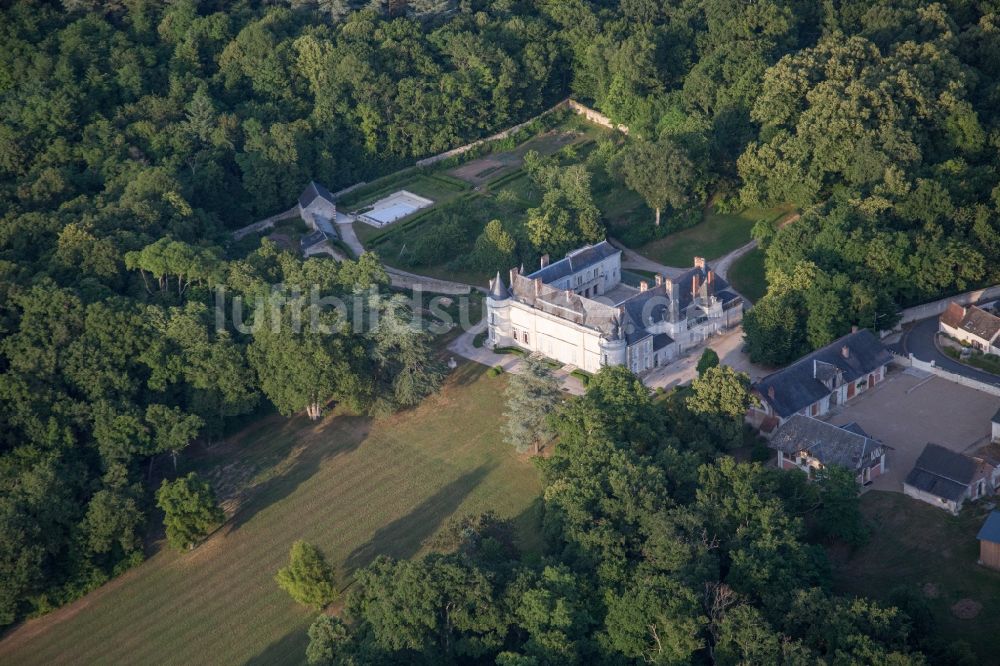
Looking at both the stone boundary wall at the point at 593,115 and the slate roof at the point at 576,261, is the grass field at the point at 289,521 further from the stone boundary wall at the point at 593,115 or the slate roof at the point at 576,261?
the stone boundary wall at the point at 593,115

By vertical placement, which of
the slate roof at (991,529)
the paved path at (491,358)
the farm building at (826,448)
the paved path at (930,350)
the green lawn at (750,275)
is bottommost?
the paved path at (491,358)

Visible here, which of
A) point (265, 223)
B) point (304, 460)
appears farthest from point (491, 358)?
point (265, 223)

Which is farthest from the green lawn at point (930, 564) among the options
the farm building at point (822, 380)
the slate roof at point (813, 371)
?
the slate roof at point (813, 371)

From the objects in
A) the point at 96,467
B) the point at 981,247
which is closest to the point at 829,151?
the point at 981,247

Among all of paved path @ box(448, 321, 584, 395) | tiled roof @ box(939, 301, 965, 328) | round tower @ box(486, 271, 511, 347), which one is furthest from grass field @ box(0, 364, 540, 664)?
tiled roof @ box(939, 301, 965, 328)

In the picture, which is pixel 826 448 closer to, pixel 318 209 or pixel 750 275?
pixel 750 275
